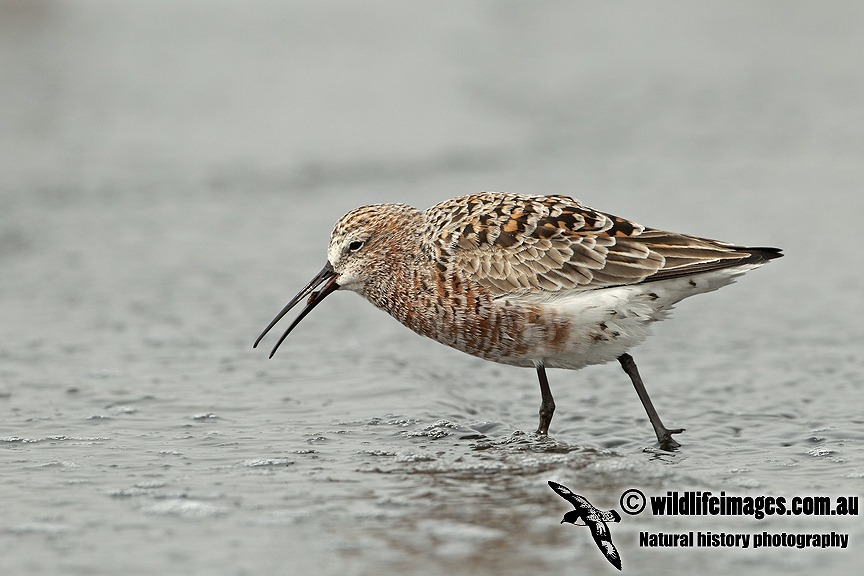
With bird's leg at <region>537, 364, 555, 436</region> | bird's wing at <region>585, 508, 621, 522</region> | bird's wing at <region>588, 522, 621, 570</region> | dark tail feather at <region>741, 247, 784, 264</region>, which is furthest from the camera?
bird's leg at <region>537, 364, 555, 436</region>

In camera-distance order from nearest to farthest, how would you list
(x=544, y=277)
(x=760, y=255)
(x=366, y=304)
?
1. (x=760, y=255)
2. (x=544, y=277)
3. (x=366, y=304)

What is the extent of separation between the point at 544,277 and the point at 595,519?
1.96m

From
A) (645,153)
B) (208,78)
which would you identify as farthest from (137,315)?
(208,78)

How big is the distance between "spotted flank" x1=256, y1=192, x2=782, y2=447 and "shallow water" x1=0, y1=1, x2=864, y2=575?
2.00ft

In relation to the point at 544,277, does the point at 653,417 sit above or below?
below

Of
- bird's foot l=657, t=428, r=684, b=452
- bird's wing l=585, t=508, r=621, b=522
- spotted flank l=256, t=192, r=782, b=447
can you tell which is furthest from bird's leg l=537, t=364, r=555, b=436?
bird's wing l=585, t=508, r=621, b=522

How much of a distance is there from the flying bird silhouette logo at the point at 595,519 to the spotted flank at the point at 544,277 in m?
1.28

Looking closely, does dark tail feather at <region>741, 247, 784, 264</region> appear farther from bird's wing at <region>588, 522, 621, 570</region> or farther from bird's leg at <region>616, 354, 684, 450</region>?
bird's wing at <region>588, 522, 621, 570</region>

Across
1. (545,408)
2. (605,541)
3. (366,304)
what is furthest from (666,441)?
(366,304)

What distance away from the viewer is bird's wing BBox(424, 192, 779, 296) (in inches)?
249

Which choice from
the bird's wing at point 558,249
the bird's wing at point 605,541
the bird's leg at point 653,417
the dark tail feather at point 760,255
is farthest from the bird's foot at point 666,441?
the bird's wing at point 605,541

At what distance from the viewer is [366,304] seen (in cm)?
979

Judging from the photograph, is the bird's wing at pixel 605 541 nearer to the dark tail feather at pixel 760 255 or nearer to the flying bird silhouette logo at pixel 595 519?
the flying bird silhouette logo at pixel 595 519

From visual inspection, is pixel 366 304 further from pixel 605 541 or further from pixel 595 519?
pixel 605 541
